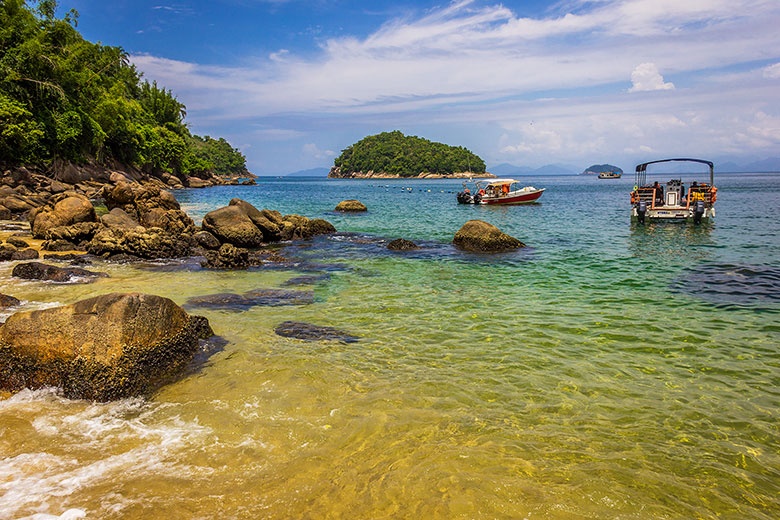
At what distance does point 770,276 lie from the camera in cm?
1360

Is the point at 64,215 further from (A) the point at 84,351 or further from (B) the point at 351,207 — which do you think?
(B) the point at 351,207

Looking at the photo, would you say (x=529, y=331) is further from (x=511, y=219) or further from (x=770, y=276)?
(x=511, y=219)

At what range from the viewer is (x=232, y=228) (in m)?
19.5

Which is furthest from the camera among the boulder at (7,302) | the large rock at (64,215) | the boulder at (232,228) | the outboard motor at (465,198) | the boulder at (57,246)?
the outboard motor at (465,198)

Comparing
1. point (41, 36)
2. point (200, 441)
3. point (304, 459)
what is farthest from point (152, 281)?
point (41, 36)

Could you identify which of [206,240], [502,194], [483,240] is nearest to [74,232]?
[206,240]

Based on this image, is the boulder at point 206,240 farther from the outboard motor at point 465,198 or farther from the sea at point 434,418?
the outboard motor at point 465,198

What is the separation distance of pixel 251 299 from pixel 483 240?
11.1 meters

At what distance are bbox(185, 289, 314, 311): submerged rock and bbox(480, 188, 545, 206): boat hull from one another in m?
40.8

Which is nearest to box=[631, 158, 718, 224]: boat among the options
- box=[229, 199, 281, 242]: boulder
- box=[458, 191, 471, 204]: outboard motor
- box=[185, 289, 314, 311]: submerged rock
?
box=[458, 191, 471, 204]: outboard motor

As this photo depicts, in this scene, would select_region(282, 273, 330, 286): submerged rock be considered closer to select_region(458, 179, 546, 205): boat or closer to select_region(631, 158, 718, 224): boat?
select_region(631, 158, 718, 224): boat

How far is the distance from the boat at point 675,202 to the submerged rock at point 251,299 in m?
→ 27.8

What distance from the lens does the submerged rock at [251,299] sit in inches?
412

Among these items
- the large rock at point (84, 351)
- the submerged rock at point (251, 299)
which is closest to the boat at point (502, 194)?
the submerged rock at point (251, 299)
